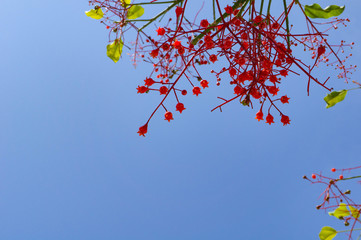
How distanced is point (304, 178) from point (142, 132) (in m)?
1.54

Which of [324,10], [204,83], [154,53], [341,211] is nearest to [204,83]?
[204,83]

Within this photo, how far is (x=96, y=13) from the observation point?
10.5ft

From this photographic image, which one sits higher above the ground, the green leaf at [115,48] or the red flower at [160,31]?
the green leaf at [115,48]

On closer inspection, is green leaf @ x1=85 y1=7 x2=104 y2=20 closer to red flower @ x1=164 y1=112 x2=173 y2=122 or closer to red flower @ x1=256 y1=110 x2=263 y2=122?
red flower @ x1=164 y1=112 x2=173 y2=122

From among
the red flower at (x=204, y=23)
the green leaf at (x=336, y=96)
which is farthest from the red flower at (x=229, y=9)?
the green leaf at (x=336, y=96)

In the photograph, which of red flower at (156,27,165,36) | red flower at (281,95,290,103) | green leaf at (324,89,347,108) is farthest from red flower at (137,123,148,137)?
green leaf at (324,89,347,108)

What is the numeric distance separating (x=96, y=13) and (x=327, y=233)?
2899 mm

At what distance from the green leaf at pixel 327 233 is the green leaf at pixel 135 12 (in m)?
2.52

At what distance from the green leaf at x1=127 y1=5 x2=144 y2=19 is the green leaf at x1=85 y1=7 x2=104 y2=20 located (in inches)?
12.4

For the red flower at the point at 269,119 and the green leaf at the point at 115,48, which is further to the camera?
the green leaf at the point at 115,48

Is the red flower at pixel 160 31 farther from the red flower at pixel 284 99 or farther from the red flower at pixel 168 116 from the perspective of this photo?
the red flower at pixel 284 99

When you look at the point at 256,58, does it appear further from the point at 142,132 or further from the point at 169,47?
the point at 142,132

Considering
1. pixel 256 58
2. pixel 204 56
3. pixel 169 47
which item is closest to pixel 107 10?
pixel 169 47

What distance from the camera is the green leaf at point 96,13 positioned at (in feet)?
10.4
